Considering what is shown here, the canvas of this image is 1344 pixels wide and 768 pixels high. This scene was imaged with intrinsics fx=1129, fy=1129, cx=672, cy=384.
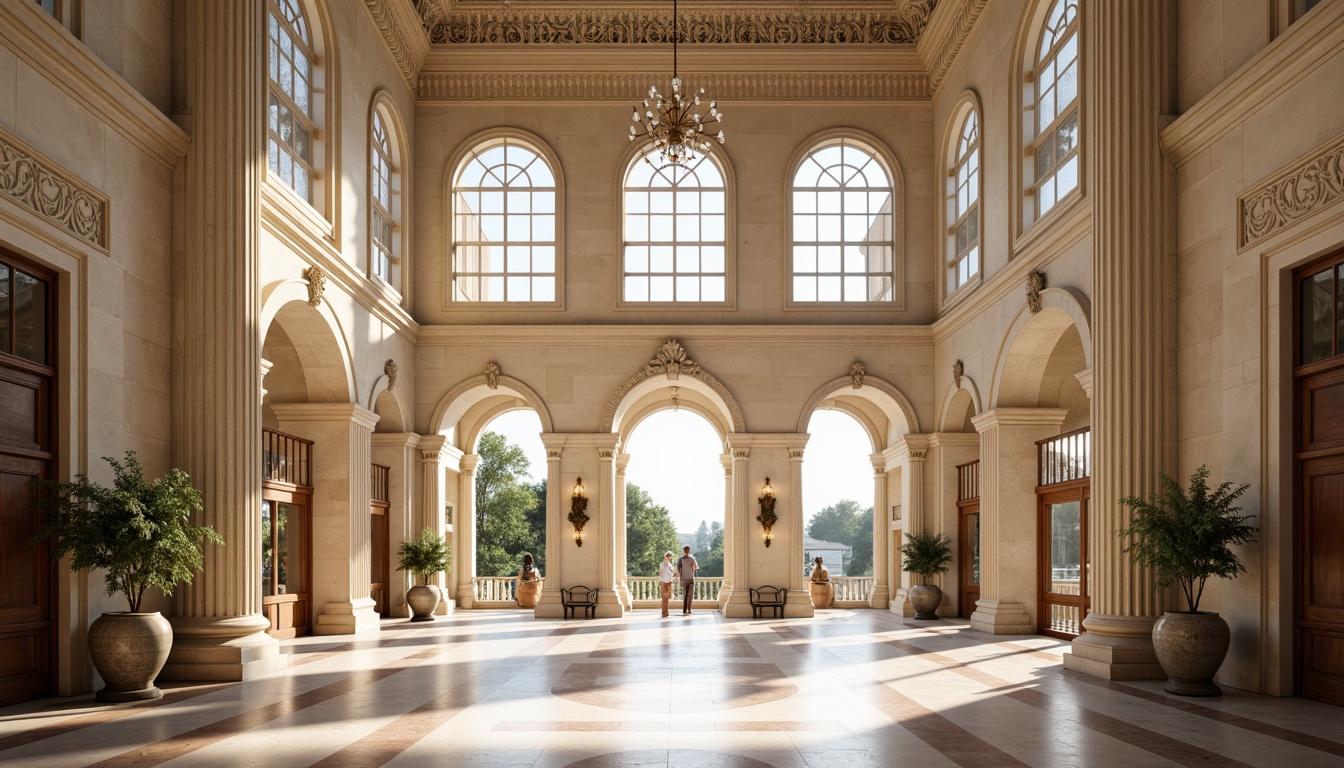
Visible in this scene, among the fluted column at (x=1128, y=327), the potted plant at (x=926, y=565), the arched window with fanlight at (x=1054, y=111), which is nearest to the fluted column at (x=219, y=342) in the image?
the fluted column at (x=1128, y=327)

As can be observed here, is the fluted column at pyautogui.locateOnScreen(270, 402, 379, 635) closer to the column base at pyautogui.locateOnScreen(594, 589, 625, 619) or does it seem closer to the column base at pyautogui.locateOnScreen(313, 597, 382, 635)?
the column base at pyautogui.locateOnScreen(313, 597, 382, 635)

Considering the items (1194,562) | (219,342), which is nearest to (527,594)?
(219,342)

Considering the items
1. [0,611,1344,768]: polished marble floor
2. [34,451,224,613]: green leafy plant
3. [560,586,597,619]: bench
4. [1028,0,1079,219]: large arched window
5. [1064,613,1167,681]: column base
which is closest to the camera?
[0,611,1344,768]: polished marble floor

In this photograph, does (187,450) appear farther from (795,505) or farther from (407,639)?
(795,505)

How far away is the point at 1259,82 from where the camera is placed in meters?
9.95

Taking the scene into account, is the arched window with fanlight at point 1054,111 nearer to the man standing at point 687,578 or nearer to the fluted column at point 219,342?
the man standing at point 687,578

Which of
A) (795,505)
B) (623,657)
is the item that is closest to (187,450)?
(623,657)

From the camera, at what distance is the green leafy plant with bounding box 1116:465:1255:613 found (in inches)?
392

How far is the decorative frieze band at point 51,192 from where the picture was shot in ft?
29.6

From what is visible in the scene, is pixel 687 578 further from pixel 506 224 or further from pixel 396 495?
pixel 506 224

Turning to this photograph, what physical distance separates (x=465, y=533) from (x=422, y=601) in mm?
4910

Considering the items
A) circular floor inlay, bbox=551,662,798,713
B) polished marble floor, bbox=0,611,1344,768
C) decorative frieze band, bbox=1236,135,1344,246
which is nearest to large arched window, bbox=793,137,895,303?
polished marble floor, bbox=0,611,1344,768

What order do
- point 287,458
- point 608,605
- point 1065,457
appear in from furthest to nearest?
1. point 608,605
2. point 287,458
3. point 1065,457

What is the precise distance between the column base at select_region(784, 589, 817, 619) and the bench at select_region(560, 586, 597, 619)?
3543 millimetres
